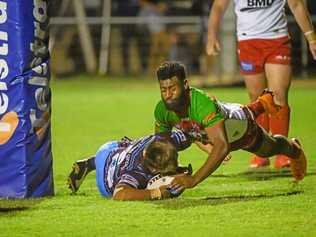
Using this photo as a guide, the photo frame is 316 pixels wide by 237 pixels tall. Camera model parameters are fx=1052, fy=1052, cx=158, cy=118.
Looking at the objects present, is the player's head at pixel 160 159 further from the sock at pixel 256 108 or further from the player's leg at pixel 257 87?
the player's leg at pixel 257 87

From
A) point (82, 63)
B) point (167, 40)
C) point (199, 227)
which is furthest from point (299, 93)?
point (199, 227)

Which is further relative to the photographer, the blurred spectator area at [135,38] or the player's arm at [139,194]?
the blurred spectator area at [135,38]

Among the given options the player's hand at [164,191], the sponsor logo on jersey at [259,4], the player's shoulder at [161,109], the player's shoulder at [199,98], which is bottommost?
the player's hand at [164,191]

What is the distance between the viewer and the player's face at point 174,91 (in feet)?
25.0

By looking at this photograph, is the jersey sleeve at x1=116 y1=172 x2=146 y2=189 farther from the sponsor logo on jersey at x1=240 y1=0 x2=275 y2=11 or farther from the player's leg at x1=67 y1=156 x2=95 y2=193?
the sponsor logo on jersey at x1=240 y1=0 x2=275 y2=11

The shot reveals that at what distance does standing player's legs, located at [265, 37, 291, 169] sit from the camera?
981 cm

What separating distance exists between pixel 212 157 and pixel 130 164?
69cm

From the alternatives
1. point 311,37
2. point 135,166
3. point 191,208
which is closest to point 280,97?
point 311,37

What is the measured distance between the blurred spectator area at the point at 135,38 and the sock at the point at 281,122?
1120 cm

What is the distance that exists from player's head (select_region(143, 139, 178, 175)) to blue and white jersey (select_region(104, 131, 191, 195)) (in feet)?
0.18

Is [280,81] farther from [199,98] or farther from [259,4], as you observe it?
[199,98]

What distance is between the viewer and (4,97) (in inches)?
308

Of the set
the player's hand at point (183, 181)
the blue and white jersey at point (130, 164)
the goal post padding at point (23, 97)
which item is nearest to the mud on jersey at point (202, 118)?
the blue and white jersey at point (130, 164)

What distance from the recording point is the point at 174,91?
25.0 feet
